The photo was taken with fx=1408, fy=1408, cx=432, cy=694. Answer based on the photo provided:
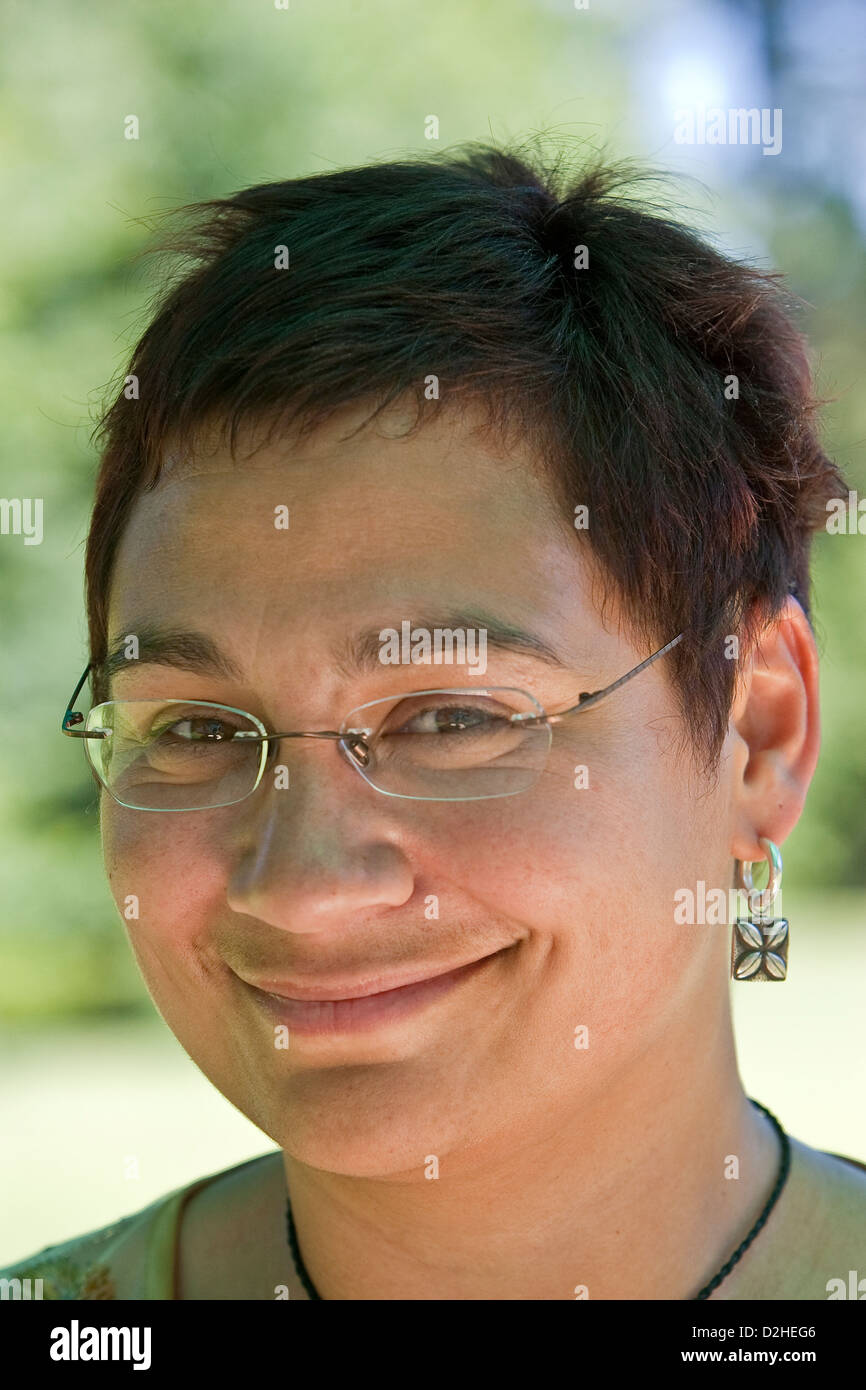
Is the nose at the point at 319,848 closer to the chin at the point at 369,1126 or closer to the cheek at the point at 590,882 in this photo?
the cheek at the point at 590,882

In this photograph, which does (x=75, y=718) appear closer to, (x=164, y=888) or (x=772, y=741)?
(x=164, y=888)

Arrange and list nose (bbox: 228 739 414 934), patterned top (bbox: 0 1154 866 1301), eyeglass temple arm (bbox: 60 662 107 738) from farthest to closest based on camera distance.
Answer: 1. patterned top (bbox: 0 1154 866 1301)
2. eyeglass temple arm (bbox: 60 662 107 738)
3. nose (bbox: 228 739 414 934)

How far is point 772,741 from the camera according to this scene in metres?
1.90

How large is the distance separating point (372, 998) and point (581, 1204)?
41 centimetres

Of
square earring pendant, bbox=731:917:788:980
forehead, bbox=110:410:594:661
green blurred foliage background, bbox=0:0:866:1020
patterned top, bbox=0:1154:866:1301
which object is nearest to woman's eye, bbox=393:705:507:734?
forehead, bbox=110:410:594:661

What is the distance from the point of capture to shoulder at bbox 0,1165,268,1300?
6.82 ft

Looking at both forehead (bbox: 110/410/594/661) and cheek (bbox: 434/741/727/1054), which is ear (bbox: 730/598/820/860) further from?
forehead (bbox: 110/410/594/661)

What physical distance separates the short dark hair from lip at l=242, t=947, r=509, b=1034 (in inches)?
16.5

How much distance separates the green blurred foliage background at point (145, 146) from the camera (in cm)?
745

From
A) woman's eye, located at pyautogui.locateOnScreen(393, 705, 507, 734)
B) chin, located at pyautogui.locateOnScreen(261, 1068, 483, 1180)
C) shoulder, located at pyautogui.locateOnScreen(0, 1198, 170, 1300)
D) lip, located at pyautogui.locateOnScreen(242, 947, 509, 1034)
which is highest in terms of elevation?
woman's eye, located at pyautogui.locateOnScreen(393, 705, 507, 734)

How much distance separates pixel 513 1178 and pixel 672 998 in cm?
29

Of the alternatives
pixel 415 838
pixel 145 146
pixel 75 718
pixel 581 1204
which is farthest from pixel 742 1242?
pixel 145 146

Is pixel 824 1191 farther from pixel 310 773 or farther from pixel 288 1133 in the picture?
pixel 310 773
